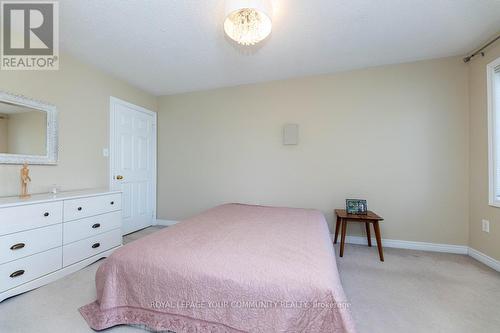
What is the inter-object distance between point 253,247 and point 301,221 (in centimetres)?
77

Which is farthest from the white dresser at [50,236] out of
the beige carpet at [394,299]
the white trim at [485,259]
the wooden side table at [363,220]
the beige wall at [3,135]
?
the white trim at [485,259]

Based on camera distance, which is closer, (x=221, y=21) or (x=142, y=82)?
(x=221, y=21)

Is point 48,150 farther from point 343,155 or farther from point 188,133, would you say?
point 343,155

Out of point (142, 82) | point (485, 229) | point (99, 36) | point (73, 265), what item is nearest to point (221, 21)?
point (99, 36)

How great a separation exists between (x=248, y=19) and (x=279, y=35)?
0.63m

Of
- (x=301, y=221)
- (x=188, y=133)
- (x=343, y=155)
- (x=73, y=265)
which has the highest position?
(x=188, y=133)

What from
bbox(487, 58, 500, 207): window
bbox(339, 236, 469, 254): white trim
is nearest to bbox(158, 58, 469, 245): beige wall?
bbox(339, 236, 469, 254): white trim

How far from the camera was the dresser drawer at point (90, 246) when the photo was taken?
2.03 metres

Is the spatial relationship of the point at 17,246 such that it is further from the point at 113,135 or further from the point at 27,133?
the point at 113,135

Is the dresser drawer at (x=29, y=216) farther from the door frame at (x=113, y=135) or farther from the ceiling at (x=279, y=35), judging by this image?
the ceiling at (x=279, y=35)

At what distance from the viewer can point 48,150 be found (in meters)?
2.28

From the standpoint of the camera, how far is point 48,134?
7.48 ft

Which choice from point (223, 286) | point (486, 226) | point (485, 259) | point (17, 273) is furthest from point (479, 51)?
point (17, 273)

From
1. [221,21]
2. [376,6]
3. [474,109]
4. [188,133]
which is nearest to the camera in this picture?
[376,6]
